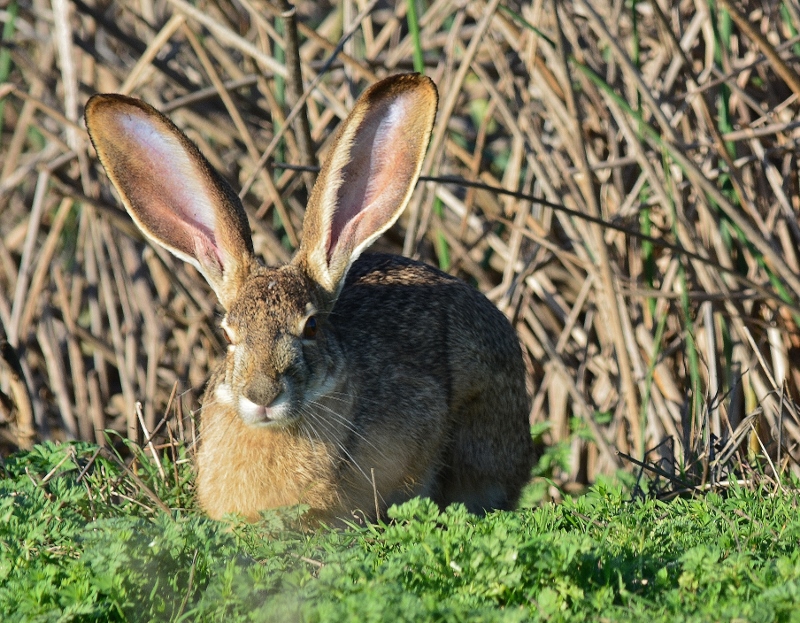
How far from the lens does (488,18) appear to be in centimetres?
483

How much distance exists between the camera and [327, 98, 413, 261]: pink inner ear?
3932mm

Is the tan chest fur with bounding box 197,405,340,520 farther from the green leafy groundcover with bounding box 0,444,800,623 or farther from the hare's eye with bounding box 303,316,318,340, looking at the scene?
the green leafy groundcover with bounding box 0,444,800,623

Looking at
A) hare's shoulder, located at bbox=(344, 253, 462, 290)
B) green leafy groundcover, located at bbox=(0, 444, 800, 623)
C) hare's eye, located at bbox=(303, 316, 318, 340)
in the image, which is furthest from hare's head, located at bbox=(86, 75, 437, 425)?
green leafy groundcover, located at bbox=(0, 444, 800, 623)

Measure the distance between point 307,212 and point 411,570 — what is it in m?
1.82

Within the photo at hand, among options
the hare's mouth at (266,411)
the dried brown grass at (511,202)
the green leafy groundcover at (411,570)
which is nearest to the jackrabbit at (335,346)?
the hare's mouth at (266,411)

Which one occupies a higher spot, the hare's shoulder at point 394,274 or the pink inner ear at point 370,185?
the pink inner ear at point 370,185

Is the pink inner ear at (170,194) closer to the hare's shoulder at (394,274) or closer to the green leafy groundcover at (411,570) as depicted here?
the hare's shoulder at (394,274)

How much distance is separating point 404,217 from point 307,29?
1584 millimetres

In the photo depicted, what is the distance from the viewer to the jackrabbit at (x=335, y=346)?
363 cm

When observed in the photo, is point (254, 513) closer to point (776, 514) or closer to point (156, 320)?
point (776, 514)

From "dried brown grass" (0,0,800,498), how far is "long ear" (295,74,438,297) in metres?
0.70

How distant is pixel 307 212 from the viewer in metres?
3.96

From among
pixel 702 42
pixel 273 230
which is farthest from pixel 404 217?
pixel 702 42

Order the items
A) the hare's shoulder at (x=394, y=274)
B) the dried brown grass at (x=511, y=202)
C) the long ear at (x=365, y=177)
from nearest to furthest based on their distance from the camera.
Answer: the long ear at (x=365, y=177), the hare's shoulder at (x=394, y=274), the dried brown grass at (x=511, y=202)
